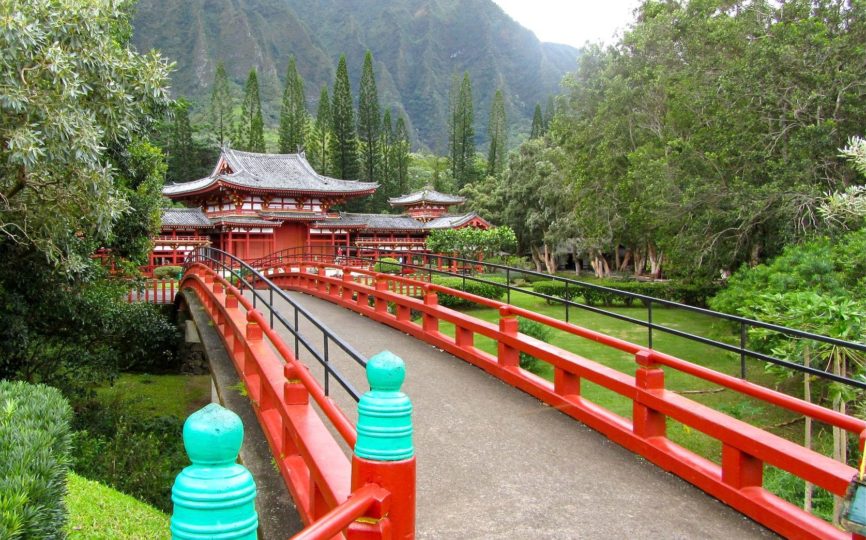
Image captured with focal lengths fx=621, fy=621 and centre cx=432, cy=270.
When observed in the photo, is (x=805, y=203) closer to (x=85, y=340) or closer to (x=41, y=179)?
(x=41, y=179)

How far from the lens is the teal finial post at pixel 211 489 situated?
1650mm

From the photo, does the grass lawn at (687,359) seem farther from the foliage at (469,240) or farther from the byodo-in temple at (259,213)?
the byodo-in temple at (259,213)

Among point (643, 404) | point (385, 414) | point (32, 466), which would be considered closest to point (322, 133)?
point (643, 404)

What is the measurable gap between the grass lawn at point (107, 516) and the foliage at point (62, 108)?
3166 mm

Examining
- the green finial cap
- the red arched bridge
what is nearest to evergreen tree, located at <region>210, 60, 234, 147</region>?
the red arched bridge

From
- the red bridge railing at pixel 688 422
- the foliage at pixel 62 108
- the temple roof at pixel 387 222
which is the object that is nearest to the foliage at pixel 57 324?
the foliage at pixel 62 108

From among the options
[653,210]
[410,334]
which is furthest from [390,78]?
[410,334]

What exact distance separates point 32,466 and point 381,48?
486ft

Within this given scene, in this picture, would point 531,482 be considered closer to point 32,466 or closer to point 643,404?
point 643,404

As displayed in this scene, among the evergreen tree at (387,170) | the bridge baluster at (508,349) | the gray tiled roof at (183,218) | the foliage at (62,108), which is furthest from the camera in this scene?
the evergreen tree at (387,170)

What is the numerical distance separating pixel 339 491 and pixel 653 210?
18932 mm

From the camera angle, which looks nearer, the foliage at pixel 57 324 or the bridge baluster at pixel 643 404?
the bridge baluster at pixel 643 404

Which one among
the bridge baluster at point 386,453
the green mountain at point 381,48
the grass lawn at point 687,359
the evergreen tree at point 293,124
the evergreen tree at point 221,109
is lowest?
the grass lawn at point 687,359

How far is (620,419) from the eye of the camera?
5773mm
